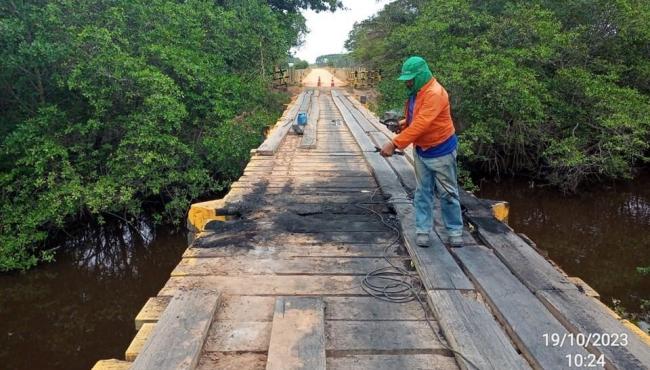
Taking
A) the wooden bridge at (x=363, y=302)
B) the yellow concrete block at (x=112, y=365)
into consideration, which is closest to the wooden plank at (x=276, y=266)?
the wooden bridge at (x=363, y=302)

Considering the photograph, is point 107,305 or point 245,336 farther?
point 107,305

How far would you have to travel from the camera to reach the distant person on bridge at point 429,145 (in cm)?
320

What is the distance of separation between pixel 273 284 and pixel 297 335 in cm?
65

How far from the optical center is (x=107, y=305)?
719cm

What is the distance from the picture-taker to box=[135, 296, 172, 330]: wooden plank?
2420 mm

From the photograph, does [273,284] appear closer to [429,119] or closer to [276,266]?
[276,266]

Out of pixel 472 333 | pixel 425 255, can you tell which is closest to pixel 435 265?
pixel 425 255

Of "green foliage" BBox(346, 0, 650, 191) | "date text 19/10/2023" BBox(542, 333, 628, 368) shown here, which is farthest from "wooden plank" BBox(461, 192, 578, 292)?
"green foliage" BBox(346, 0, 650, 191)

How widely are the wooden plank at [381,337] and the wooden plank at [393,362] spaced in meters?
0.04

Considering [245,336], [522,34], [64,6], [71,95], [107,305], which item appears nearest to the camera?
[245,336]

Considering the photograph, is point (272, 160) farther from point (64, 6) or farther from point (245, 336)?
point (64, 6)

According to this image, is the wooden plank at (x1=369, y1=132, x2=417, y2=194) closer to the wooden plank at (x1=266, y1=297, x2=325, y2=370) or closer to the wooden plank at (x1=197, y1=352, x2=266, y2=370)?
the wooden plank at (x1=266, y1=297, x2=325, y2=370)

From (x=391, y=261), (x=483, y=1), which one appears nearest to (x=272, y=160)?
(x=391, y=261)

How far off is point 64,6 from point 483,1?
12.0 metres
